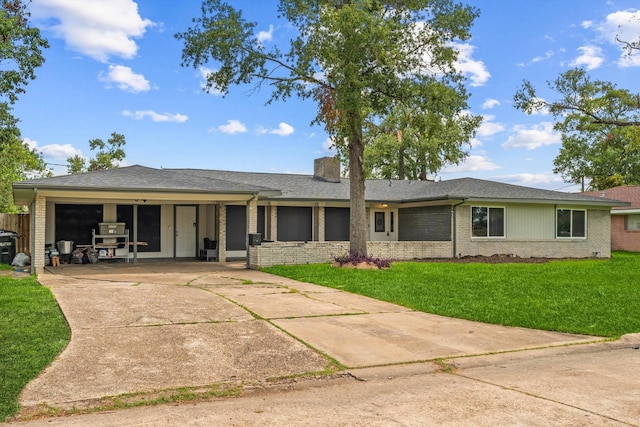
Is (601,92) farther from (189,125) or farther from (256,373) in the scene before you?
(256,373)

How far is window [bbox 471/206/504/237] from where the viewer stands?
20.3 meters

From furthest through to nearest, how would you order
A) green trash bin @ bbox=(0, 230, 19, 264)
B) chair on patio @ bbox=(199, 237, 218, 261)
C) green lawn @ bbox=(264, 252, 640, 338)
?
chair on patio @ bbox=(199, 237, 218, 261) → green trash bin @ bbox=(0, 230, 19, 264) → green lawn @ bbox=(264, 252, 640, 338)

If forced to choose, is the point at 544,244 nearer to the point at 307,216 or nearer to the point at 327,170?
the point at 307,216

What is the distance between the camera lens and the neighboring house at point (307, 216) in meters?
15.8

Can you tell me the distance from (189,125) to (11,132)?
35.7 feet

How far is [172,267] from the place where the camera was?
52.6 feet

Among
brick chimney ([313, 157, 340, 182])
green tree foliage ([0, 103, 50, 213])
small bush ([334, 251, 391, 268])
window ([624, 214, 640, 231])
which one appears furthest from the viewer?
green tree foliage ([0, 103, 50, 213])

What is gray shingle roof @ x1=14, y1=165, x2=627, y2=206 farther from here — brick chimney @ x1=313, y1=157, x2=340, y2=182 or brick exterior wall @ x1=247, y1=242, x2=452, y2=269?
brick exterior wall @ x1=247, y1=242, x2=452, y2=269

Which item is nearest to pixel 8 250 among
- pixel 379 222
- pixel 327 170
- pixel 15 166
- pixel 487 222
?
pixel 327 170

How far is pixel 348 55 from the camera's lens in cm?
1405

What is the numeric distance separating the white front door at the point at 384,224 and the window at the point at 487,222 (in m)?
3.85

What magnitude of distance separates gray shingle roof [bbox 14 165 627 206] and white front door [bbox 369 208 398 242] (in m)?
0.75

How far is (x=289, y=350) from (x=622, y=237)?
2720 centimetres

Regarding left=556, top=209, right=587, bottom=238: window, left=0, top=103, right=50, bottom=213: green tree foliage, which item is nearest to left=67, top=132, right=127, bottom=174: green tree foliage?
left=0, top=103, right=50, bottom=213: green tree foliage
